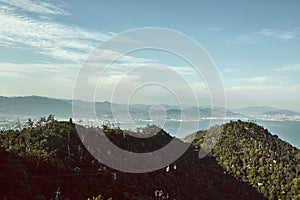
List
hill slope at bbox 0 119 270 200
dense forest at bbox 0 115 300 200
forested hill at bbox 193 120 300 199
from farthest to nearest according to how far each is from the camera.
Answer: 1. forested hill at bbox 193 120 300 199
2. dense forest at bbox 0 115 300 200
3. hill slope at bbox 0 119 270 200

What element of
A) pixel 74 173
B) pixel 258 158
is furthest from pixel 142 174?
pixel 258 158

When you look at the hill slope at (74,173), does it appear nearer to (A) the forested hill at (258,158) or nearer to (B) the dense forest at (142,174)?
(B) the dense forest at (142,174)

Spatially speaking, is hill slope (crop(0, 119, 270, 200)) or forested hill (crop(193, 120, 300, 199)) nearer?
hill slope (crop(0, 119, 270, 200))

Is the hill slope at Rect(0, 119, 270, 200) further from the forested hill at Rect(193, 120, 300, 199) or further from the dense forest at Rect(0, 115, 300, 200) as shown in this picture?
the forested hill at Rect(193, 120, 300, 199)

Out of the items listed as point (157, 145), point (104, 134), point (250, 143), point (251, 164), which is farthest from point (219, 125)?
point (104, 134)

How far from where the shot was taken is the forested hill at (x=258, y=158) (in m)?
52.8

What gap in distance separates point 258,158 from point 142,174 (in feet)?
104

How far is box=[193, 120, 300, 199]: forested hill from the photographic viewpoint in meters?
52.8

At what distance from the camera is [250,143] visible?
6450 cm

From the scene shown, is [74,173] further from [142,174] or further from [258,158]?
[258,158]

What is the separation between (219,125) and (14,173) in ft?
188

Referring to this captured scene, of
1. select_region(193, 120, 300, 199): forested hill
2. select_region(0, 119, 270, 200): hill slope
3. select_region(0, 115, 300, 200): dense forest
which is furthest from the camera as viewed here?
select_region(193, 120, 300, 199): forested hill

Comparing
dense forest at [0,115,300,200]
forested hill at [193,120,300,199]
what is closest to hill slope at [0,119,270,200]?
dense forest at [0,115,300,200]

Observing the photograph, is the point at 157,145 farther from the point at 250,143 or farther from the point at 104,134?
the point at 250,143
